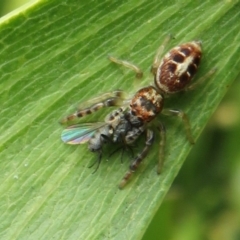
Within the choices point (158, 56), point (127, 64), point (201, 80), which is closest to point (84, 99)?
point (127, 64)

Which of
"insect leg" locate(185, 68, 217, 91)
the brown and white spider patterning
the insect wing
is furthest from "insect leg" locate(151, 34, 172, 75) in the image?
the insect wing

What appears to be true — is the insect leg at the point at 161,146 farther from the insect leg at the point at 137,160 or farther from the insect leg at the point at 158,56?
the insect leg at the point at 158,56

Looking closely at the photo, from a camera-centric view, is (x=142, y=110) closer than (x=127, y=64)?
No

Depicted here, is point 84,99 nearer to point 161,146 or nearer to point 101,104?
point 101,104

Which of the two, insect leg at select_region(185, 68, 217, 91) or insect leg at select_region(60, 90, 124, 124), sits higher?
insect leg at select_region(60, 90, 124, 124)

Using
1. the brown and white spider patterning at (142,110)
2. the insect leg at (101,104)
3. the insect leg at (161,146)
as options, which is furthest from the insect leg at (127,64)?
the insect leg at (161,146)

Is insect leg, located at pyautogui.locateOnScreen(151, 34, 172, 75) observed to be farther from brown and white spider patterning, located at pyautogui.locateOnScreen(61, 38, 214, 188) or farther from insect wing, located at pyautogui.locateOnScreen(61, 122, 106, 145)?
insect wing, located at pyautogui.locateOnScreen(61, 122, 106, 145)
